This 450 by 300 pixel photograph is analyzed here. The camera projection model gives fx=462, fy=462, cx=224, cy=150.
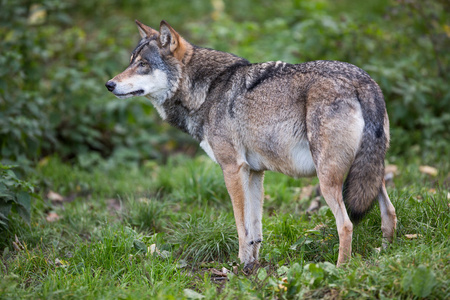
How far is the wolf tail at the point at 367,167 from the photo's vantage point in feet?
12.0

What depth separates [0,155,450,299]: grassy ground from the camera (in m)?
3.47

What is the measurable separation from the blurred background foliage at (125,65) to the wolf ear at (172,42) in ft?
8.52

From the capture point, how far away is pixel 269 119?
Result: 13.5 ft

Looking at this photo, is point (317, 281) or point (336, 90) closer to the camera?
point (317, 281)

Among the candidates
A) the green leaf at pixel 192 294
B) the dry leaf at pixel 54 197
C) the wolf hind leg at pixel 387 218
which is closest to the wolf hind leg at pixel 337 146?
the wolf hind leg at pixel 387 218

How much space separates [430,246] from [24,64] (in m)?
6.32

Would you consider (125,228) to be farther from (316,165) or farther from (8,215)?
(316,165)

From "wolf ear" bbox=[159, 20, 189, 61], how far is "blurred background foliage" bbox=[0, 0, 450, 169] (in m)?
2.60

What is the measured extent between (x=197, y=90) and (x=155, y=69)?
0.47 m

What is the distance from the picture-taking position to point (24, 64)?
23.8 ft

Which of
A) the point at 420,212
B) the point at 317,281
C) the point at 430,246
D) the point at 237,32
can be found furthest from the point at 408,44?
the point at 317,281

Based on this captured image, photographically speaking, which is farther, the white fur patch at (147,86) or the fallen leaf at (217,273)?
the white fur patch at (147,86)

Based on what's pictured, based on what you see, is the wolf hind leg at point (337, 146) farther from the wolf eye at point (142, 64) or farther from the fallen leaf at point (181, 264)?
the wolf eye at point (142, 64)

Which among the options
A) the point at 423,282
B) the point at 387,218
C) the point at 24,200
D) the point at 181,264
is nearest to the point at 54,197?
the point at 24,200
